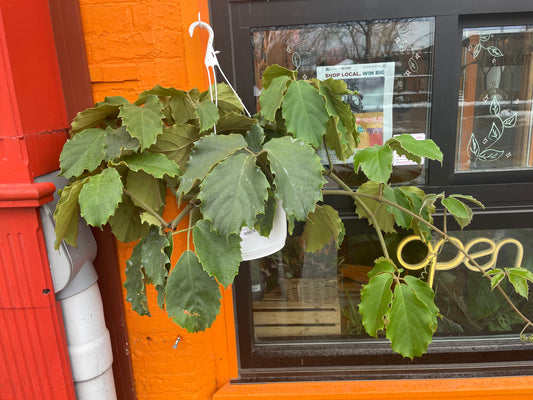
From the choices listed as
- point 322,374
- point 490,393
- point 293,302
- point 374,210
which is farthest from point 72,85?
point 490,393

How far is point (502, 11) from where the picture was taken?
1268 mm

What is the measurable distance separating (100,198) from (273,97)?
1.37 ft

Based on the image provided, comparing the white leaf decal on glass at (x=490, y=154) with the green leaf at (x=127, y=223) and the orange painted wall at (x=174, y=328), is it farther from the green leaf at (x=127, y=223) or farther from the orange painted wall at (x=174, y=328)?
the green leaf at (x=127, y=223)

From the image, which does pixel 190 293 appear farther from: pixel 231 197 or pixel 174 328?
pixel 174 328

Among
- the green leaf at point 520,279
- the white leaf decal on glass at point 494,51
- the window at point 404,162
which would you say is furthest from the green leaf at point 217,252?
the white leaf decal on glass at point 494,51

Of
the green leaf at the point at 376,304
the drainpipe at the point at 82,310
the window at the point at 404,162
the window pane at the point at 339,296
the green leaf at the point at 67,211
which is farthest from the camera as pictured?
the window pane at the point at 339,296

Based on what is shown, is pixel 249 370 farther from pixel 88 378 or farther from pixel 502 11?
pixel 502 11

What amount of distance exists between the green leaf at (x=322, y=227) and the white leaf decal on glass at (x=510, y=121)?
0.70 m

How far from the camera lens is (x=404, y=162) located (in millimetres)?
1411

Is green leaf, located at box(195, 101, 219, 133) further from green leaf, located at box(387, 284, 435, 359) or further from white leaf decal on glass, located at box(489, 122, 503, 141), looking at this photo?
white leaf decal on glass, located at box(489, 122, 503, 141)

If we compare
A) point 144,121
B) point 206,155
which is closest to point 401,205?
point 206,155

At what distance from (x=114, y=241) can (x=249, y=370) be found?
0.66 meters

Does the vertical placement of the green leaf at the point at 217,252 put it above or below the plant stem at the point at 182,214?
below

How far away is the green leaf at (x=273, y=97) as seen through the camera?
94 centimetres
